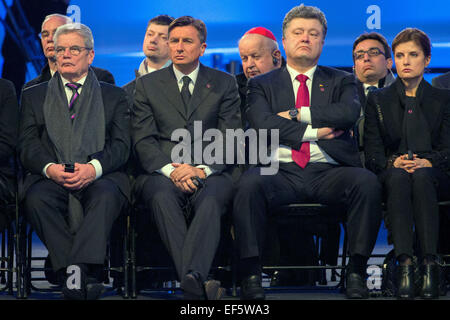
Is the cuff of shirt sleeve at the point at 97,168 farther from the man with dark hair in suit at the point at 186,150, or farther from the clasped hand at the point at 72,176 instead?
the man with dark hair in suit at the point at 186,150

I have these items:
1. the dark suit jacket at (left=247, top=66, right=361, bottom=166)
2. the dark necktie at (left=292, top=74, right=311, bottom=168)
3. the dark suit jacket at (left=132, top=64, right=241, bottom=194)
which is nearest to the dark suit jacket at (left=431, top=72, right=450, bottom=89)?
the dark suit jacket at (left=247, top=66, right=361, bottom=166)

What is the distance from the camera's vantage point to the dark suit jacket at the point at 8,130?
438 centimetres

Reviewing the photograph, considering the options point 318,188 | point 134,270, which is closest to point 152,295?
point 134,270

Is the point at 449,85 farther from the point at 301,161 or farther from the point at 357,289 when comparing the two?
the point at 357,289

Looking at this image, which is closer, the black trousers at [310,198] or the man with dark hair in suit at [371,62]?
the black trousers at [310,198]

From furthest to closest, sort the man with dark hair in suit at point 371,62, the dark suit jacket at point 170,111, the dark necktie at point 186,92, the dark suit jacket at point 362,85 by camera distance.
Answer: the man with dark hair in suit at point 371,62, the dark suit jacket at point 362,85, the dark necktie at point 186,92, the dark suit jacket at point 170,111

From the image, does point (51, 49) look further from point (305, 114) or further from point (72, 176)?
point (305, 114)

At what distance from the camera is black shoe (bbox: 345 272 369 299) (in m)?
3.96

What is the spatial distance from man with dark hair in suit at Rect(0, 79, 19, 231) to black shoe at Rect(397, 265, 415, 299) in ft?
7.21

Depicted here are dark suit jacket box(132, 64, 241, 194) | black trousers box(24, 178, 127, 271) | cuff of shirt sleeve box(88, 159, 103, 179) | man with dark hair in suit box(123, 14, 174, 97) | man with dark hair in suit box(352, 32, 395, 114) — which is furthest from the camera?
man with dark hair in suit box(123, 14, 174, 97)

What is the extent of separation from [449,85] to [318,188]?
1.48 metres

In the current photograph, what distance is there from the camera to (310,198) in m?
4.27

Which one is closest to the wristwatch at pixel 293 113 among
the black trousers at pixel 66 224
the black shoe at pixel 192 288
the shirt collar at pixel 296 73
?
the shirt collar at pixel 296 73

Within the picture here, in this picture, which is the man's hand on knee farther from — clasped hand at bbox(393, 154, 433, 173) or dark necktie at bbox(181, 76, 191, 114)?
clasped hand at bbox(393, 154, 433, 173)
